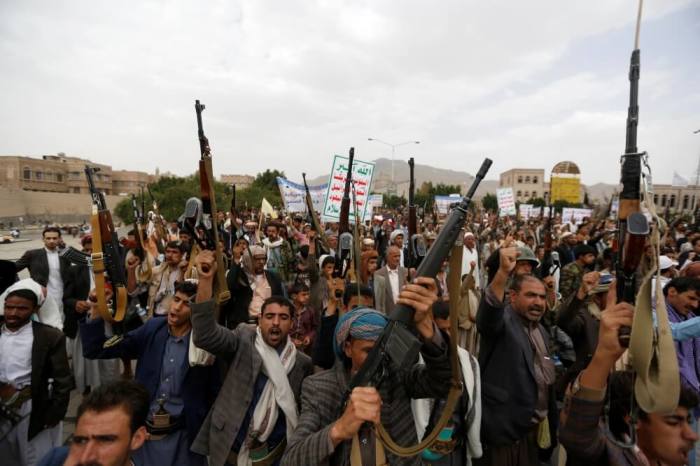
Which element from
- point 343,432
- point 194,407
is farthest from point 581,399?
point 194,407

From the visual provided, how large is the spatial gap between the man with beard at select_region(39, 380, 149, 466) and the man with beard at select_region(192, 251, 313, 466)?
557mm

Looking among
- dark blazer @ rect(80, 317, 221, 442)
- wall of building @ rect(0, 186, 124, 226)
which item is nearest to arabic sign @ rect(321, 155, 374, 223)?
dark blazer @ rect(80, 317, 221, 442)

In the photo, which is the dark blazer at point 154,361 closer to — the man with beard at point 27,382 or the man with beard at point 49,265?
the man with beard at point 27,382

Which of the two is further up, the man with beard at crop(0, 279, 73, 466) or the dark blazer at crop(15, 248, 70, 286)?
the dark blazer at crop(15, 248, 70, 286)

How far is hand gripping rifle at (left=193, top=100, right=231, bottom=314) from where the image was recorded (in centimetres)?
249

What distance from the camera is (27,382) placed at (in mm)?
3061

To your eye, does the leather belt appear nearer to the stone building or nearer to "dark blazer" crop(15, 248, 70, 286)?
"dark blazer" crop(15, 248, 70, 286)

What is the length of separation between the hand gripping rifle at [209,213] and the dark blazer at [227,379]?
137 mm

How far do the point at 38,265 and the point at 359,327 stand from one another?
5522mm

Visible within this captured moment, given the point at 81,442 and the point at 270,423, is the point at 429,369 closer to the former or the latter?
the point at 270,423

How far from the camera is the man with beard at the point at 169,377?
2770mm

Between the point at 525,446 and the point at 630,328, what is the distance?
179 centimetres

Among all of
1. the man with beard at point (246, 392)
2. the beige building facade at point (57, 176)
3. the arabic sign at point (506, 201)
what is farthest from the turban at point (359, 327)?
the beige building facade at point (57, 176)

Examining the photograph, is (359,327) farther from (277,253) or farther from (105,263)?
(277,253)
